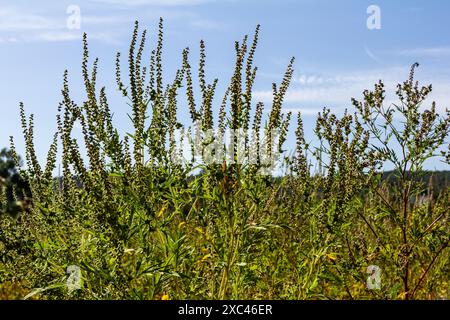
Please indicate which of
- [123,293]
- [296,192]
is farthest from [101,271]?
[296,192]

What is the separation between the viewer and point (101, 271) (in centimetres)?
367

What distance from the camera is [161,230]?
3.90 m

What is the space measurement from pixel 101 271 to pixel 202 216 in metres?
0.88
